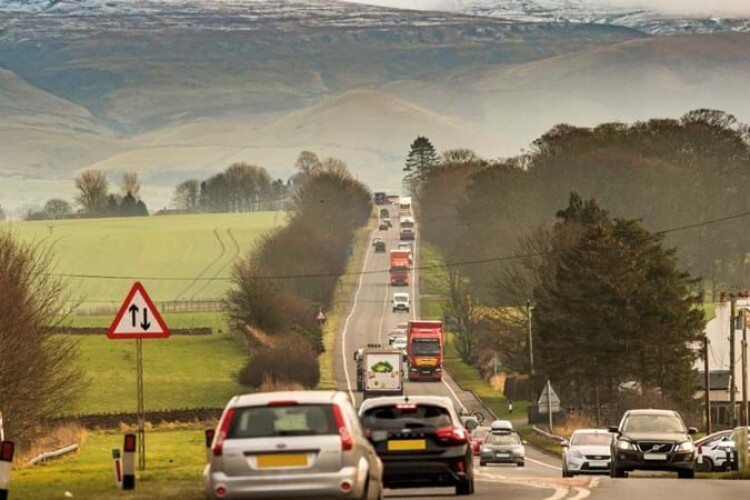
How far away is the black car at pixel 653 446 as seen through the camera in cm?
4512

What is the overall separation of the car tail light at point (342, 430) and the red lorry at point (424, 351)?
111018mm

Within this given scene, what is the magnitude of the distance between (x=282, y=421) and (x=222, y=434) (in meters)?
0.80

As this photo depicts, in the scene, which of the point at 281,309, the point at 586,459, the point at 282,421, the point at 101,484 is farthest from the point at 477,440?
the point at 281,309

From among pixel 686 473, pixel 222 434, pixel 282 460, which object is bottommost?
pixel 686 473

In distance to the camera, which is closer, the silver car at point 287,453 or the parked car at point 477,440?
the silver car at point 287,453

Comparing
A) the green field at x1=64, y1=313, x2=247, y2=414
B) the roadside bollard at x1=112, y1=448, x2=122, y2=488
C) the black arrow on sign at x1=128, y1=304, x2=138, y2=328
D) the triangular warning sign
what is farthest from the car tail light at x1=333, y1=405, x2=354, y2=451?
the green field at x1=64, y1=313, x2=247, y2=414

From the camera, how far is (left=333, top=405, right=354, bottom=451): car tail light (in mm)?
26156

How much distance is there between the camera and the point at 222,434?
86.5 feet

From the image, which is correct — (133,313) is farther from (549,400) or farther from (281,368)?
(281,368)

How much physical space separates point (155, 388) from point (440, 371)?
2501 cm

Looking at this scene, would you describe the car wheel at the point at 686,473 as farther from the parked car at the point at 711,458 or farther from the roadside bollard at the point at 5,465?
the roadside bollard at the point at 5,465

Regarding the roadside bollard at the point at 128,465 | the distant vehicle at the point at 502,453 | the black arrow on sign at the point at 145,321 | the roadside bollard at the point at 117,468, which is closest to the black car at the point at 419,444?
the roadside bollard at the point at 128,465

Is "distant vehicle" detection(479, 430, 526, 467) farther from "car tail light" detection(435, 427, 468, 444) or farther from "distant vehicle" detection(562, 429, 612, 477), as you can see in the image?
"car tail light" detection(435, 427, 468, 444)

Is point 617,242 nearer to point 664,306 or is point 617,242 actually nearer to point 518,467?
point 664,306
